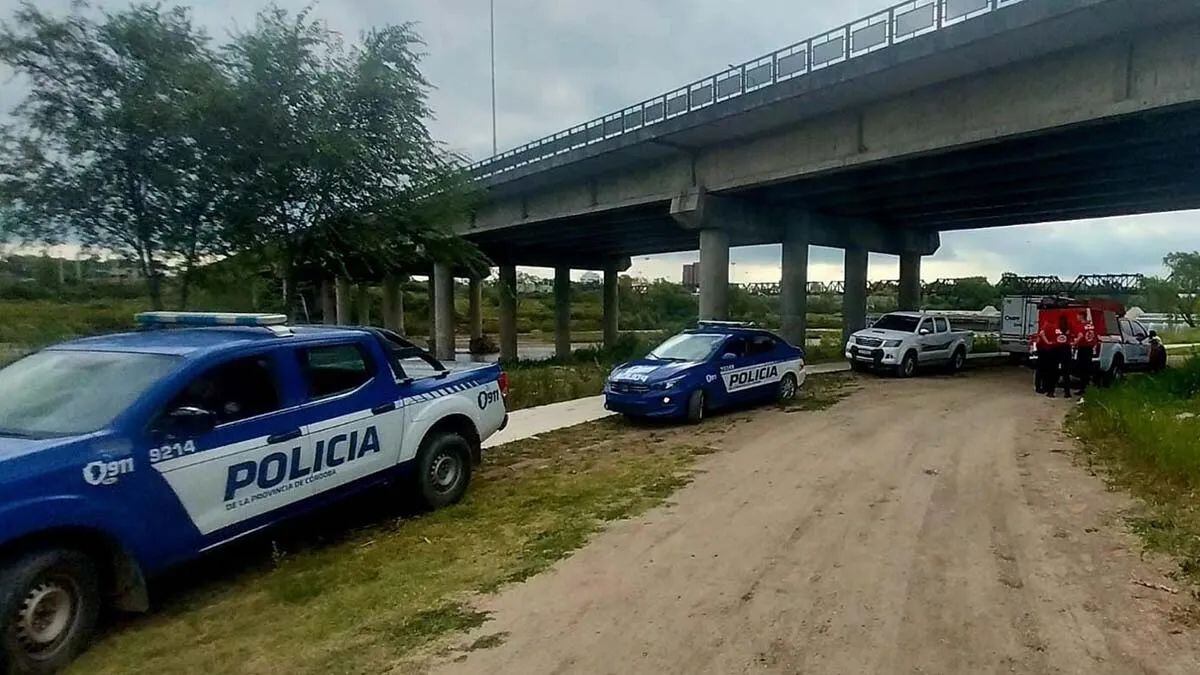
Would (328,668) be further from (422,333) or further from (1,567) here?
(422,333)

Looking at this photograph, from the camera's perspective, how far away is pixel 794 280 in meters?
27.0

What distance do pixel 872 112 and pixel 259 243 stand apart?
14.2 metres

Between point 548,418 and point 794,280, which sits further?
point 794,280

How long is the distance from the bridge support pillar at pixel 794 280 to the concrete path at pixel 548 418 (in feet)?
42.9

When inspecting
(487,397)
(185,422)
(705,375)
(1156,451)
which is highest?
(185,422)

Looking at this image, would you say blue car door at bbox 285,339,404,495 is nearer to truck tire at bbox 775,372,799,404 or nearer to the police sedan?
the police sedan

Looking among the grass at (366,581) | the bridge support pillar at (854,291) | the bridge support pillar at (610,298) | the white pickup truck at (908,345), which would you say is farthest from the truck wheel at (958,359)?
the bridge support pillar at (610,298)

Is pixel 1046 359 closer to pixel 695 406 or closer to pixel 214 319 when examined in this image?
pixel 695 406

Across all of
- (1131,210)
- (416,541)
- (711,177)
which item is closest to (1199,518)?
(416,541)

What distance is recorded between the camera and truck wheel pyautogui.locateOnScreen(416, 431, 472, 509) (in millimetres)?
6894

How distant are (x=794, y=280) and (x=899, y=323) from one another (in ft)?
17.4

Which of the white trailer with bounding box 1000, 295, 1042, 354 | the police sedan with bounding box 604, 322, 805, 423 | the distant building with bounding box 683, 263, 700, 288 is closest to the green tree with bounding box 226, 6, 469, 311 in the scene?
the police sedan with bounding box 604, 322, 805, 423

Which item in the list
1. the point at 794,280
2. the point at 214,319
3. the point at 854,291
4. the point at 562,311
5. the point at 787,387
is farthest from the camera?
the point at 562,311

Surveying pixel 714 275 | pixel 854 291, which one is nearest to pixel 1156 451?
pixel 714 275
